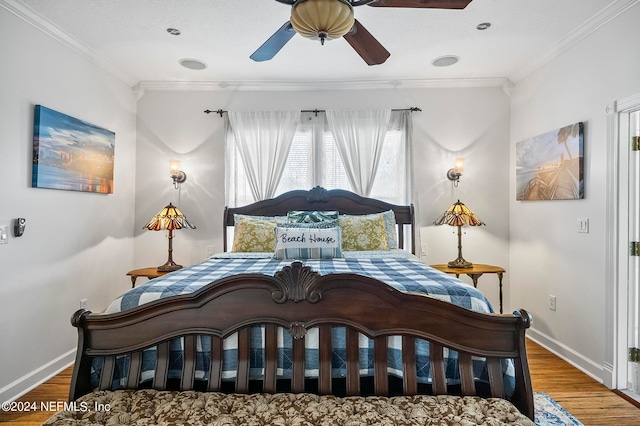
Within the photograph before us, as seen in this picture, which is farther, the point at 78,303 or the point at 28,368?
the point at 78,303

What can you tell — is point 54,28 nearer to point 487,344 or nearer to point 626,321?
point 487,344

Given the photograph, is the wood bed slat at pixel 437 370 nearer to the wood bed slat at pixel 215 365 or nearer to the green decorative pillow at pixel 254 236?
the wood bed slat at pixel 215 365

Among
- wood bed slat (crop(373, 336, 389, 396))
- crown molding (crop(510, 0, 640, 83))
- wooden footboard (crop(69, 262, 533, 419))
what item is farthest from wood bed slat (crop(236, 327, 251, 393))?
crown molding (crop(510, 0, 640, 83))

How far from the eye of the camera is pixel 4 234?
240 centimetres

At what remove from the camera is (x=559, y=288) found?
3.16 m

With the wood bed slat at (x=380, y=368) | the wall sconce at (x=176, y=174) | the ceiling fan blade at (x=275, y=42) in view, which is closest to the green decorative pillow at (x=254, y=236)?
the wall sconce at (x=176, y=174)

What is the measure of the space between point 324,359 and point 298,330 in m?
0.18

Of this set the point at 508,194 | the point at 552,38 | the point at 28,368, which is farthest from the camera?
the point at 508,194

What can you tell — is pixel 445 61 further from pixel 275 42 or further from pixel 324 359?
pixel 324 359

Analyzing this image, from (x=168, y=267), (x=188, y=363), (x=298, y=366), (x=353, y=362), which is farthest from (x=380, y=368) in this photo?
(x=168, y=267)

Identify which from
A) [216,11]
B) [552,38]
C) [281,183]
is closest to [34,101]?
[216,11]

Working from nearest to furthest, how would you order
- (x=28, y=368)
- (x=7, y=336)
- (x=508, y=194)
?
(x=7, y=336) → (x=28, y=368) → (x=508, y=194)

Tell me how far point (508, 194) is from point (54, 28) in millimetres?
4495

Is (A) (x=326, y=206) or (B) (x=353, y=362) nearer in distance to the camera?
(B) (x=353, y=362)
